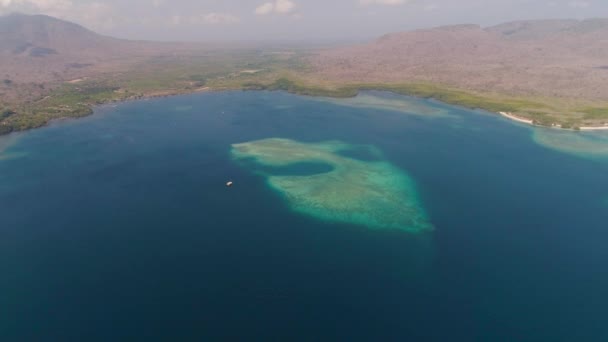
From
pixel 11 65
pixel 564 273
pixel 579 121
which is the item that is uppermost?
pixel 11 65

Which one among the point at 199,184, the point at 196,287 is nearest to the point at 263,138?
the point at 199,184

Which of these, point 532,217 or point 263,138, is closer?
point 532,217

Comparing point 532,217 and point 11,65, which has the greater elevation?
point 11,65

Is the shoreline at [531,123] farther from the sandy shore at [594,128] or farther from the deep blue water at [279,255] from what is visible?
the deep blue water at [279,255]

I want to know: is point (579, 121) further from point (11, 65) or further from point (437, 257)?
point (11, 65)

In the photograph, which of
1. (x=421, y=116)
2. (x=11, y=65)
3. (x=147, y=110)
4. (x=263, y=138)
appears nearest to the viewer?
(x=263, y=138)

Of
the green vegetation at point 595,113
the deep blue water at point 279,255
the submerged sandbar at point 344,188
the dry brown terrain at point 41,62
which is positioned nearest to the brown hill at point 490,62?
the green vegetation at point 595,113

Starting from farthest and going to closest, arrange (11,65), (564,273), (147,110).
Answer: (11,65), (147,110), (564,273)

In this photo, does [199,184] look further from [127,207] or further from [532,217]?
[532,217]
